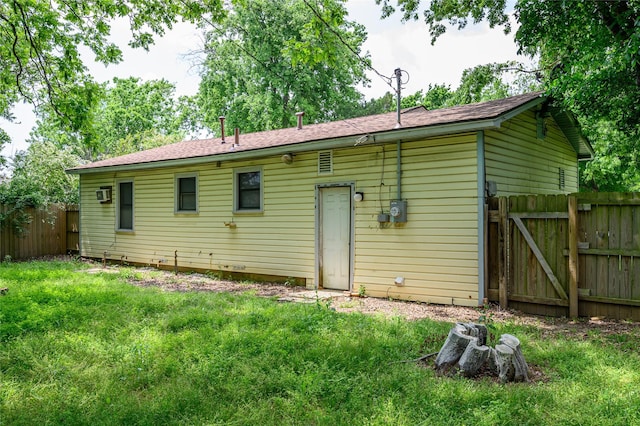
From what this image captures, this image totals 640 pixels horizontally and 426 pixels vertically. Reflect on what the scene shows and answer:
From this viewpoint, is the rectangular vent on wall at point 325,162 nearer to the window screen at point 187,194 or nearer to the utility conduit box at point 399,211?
the utility conduit box at point 399,211

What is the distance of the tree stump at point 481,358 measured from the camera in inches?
147

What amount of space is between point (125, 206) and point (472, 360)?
38.0ft

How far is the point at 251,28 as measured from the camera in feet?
87.5

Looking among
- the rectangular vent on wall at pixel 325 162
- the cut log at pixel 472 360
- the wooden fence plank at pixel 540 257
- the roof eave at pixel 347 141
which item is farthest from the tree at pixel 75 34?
the cut log at pixel 472 360

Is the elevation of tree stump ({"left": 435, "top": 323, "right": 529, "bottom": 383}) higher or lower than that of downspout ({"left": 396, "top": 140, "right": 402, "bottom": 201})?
lower

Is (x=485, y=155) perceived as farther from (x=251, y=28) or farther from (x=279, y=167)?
(x=251, y=28)

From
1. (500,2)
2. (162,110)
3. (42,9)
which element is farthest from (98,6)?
(162,110)

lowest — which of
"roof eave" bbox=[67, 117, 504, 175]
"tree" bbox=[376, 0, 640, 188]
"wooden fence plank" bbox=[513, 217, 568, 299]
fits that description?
"wooden fence plank" bbox=[513, 217, 568, 299]

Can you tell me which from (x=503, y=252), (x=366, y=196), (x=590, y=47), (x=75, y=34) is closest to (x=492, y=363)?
(x=503, y=252)

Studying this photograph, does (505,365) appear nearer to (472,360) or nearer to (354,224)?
(472,360)

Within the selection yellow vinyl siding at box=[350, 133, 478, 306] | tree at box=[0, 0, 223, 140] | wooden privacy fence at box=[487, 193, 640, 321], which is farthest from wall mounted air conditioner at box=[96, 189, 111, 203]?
wooden privacy fence at box=[487, 193, 640, 321]

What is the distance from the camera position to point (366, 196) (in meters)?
7.99

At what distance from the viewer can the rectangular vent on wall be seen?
8.55 m

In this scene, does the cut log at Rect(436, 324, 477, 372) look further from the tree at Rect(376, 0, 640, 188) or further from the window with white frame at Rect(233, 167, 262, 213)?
the window with white frame at Rect(233, 167, 262, 213)
